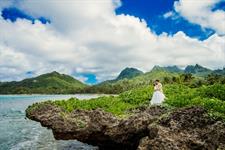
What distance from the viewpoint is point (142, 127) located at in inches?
546

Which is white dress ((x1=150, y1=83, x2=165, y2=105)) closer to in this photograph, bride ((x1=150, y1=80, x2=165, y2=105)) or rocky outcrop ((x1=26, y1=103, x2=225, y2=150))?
bride ((x1=150, y1=80, x2=165, y2=105))

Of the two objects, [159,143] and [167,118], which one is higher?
[167,118]

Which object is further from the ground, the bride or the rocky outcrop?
the bride

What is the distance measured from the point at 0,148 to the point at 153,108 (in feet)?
49.1

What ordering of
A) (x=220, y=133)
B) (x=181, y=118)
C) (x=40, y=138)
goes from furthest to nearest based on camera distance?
(x=40, y=138) < (x=181, y=118) < (x=220, y=133)

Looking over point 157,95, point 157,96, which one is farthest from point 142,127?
point 157,95

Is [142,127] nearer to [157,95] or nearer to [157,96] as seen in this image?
[157,96]

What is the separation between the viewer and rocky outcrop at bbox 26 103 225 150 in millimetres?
10914

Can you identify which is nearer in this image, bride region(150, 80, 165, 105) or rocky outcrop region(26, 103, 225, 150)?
rocky outcrop region(26, 103, 225, 150)

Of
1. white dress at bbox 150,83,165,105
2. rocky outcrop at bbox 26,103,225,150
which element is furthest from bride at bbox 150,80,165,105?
rocky outcrop at bbox 26,103,225,150

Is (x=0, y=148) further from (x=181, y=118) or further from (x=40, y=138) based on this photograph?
(x=181, y=118)

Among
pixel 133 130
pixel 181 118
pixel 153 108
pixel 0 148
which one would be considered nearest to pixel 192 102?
pixel 153 108

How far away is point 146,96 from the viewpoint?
25.4m

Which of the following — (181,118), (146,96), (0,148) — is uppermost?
(146,96)
